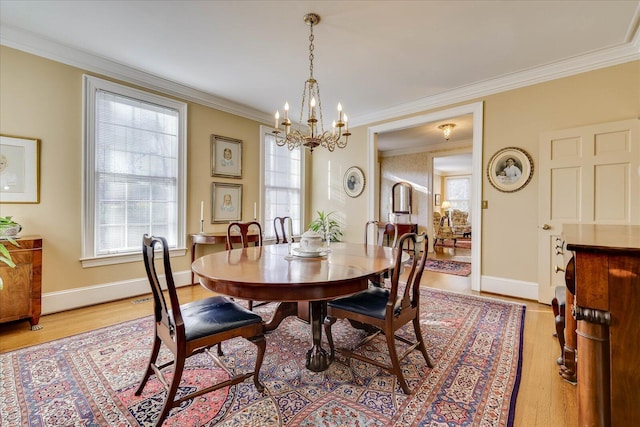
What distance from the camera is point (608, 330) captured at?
1016mm

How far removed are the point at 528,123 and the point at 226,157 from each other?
4.09 m

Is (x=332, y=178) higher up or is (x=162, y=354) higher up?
(x=332, y=178)

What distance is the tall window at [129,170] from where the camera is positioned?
3.17 m

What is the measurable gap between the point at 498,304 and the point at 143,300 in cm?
412

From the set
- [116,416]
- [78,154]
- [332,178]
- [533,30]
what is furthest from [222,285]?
[332,178]

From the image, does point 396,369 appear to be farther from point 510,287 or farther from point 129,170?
point 129,170

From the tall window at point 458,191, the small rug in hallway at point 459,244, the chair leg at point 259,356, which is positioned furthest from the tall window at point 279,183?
the tall window at point 458,191

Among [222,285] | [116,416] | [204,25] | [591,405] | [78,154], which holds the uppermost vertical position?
[204,25]

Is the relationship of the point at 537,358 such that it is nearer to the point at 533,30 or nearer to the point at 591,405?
the point at 591,405

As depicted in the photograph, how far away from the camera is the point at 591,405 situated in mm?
1042

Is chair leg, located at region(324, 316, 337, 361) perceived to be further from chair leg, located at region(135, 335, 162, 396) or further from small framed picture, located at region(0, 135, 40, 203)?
small framed picture, located at region(0, 135, 40, 203)

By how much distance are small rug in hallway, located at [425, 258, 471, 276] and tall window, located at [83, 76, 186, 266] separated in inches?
168

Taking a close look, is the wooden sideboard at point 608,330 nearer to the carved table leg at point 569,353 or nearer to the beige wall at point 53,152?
the carved table leg at point 569,353

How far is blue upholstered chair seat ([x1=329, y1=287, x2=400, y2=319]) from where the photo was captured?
5.92ft
